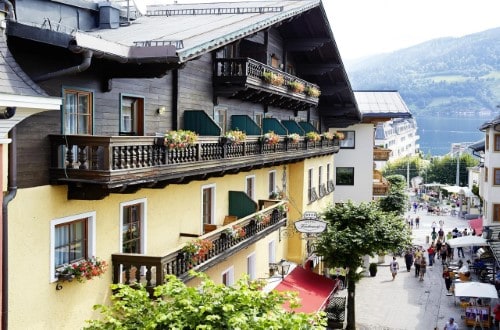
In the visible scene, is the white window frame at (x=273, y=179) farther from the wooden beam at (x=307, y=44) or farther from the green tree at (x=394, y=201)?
the green tree at (x=394, y=201)

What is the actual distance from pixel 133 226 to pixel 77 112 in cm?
322

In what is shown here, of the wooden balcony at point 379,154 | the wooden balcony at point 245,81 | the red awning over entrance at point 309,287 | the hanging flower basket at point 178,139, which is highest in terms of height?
the wooden balcony at point 245,81

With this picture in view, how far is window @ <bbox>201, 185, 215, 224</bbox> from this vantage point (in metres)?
19.2

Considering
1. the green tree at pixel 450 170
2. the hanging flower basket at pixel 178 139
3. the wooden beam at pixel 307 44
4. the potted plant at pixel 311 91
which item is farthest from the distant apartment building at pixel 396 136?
the hanging flower basket at pixel 178 139

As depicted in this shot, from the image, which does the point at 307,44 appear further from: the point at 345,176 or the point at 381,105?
the point at 381,105

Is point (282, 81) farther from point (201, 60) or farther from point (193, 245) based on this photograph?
point (193, 245)

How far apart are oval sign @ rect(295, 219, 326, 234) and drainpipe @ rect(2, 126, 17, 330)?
40.3 feet

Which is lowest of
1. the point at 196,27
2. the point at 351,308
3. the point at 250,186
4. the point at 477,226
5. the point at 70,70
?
the point at 351,308

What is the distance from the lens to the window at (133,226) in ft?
46.5

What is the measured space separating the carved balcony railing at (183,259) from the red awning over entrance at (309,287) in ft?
10.5

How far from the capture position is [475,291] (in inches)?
1105

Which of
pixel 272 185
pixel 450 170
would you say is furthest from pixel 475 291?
pixel 450 170

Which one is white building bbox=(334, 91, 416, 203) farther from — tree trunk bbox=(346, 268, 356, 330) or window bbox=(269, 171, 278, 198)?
window bbox=(269, 171, 278, 198)

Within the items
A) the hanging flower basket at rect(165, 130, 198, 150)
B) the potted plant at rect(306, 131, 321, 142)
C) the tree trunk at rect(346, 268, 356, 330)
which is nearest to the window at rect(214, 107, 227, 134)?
the hanging flower basket at rect(165, 130, 198, 150)
